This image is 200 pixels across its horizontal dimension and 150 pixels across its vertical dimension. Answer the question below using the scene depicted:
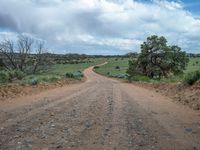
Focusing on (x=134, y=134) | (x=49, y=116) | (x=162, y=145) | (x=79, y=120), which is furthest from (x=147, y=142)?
(x=49, y=116)

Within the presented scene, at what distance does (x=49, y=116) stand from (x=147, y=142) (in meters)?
4.82

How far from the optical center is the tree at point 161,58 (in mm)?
59000

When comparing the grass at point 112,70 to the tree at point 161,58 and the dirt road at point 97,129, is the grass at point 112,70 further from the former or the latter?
the dirt road at point 97,129

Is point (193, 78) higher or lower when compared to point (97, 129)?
higher

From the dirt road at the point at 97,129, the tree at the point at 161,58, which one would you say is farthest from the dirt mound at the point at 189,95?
the tree at the point at 161,58

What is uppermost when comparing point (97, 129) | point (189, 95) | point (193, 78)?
point (193, 78)

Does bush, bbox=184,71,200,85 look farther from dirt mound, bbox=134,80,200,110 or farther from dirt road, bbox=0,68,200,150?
dirt road, bbox=0,68,200,150

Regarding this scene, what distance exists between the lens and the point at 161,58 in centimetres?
5984

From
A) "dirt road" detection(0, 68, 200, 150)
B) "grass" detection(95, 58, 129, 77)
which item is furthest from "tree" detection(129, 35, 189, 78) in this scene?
"dirt road" detection(0, 68, 200, 150)

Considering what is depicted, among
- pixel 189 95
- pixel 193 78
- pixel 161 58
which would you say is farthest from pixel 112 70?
pixel 189 95

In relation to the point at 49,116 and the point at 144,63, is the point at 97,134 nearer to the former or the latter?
the point at 49,116

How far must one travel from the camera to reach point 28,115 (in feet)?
43.2

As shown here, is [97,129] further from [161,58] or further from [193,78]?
[161,58]

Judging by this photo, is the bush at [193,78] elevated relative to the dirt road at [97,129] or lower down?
elevated
